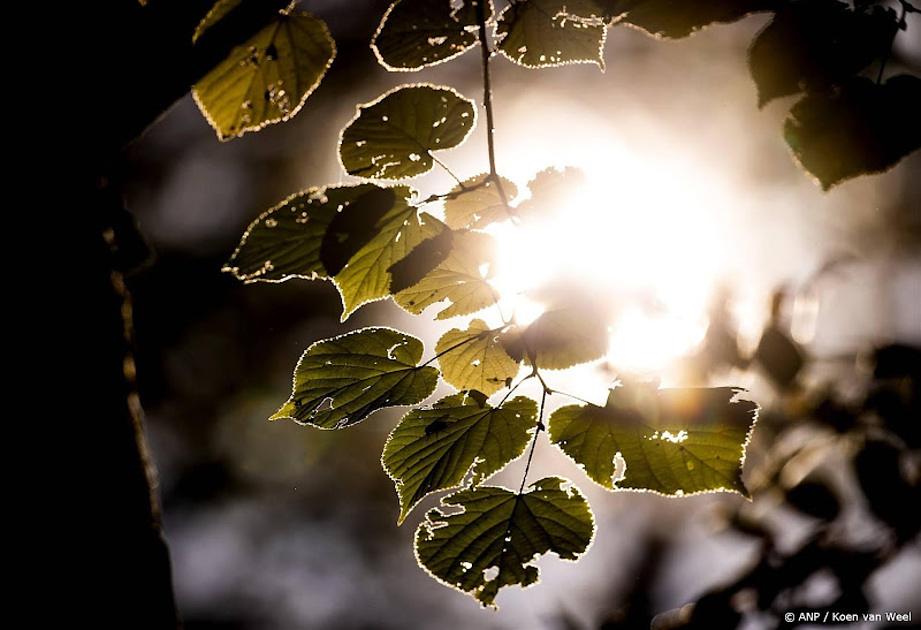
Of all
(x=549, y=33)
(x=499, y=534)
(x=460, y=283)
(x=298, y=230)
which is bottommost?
(x=499, y=534)

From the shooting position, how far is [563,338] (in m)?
0.71

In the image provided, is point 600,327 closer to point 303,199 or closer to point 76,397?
point 303,199

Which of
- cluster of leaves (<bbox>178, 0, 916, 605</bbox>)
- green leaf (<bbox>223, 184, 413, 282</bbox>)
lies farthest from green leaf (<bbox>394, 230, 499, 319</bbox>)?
green leaf (<bbox>223, 184, 413, 282</bbox>)

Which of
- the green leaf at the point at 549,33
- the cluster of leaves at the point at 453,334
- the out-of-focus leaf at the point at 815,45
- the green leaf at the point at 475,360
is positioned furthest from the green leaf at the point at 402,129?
the out-of-focus leaf at the point at 815,45

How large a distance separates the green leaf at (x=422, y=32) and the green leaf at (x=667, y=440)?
448 mm

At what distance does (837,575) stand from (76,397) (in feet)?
6.24

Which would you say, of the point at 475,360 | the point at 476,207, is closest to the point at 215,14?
the point at 476,207

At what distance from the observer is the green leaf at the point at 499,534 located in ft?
2.42

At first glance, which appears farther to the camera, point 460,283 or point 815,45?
point 460,283

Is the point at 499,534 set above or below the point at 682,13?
below

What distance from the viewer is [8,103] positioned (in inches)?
24.8

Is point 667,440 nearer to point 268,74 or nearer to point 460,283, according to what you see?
point 460,283

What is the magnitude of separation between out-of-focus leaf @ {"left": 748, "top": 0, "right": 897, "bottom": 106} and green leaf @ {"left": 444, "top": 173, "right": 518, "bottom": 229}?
0.31 metres

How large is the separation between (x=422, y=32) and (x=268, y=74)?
0.60 ft
